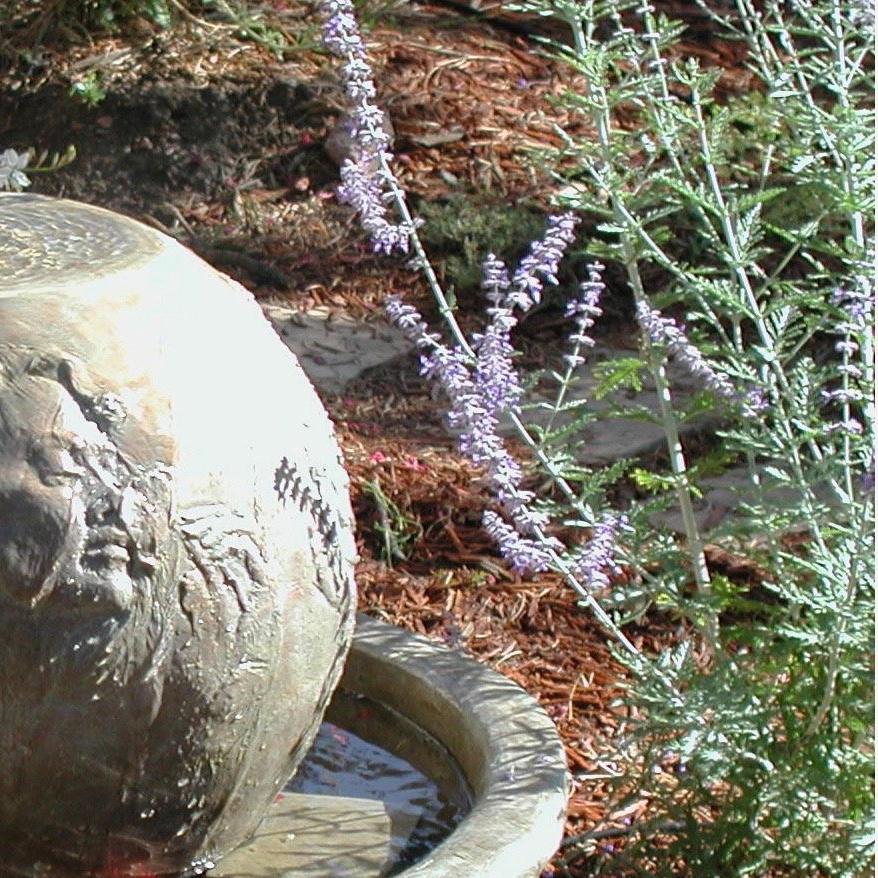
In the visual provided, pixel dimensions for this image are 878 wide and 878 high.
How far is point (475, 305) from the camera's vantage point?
20.8ft

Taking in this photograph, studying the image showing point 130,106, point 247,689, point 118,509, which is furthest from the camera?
point 130,106

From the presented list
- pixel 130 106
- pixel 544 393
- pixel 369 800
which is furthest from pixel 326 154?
pixel 369 800

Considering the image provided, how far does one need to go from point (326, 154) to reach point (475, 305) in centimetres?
113

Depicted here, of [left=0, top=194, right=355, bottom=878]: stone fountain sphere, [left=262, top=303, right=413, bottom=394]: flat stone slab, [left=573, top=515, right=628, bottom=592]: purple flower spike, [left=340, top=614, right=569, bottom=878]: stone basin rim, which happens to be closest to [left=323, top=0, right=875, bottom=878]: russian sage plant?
[left=573, top=515, right=628, bottom=592]: purple flower spike

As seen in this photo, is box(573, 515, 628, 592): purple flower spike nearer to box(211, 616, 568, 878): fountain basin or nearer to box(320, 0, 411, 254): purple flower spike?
box(211, 616, 568, 878): fountain basin

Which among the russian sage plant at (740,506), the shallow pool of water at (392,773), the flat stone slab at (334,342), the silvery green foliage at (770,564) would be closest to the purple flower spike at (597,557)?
the russian sage plant at (740,506)

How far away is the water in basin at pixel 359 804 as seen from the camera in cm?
291

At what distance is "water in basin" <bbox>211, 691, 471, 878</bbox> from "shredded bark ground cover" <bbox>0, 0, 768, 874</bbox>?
1823mm

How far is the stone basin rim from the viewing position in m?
2.62

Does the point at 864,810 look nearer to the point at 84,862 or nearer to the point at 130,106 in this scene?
the point at 84,862

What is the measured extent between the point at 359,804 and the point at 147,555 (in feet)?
3.03

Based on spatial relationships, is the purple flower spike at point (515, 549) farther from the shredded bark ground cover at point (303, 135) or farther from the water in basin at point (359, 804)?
the shredded bark ground cover at point (303, 135)

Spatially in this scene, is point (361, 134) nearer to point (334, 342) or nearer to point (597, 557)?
point (597, 557)

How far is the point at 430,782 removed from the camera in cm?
321
